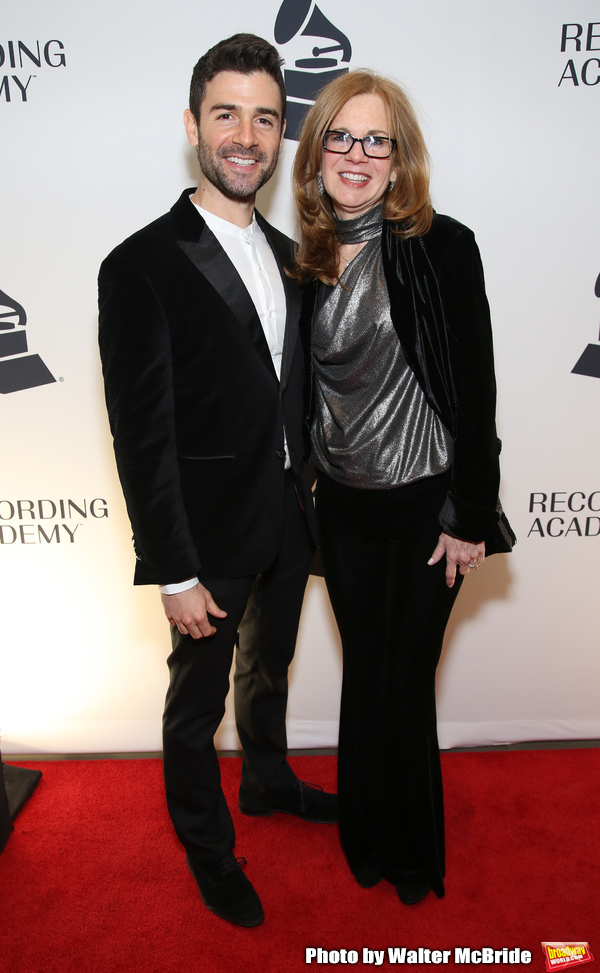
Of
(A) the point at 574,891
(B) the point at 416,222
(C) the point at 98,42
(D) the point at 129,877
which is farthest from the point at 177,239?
(A) the point at 574,891

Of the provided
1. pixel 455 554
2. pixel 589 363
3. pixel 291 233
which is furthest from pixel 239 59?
pixel 589 363

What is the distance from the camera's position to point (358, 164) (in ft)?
5.11

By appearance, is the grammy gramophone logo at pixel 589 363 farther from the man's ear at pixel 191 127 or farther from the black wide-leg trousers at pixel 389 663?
the man's ear at pixel 191 127

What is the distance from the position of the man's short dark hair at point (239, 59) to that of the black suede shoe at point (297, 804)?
1.92 meters

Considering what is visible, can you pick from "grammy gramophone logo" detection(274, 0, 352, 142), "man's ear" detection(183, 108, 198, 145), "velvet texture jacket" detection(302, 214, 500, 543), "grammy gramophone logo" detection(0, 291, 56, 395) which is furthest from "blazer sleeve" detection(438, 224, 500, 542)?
"grammy gramophone logo" detection(0, 291, 56, 395)

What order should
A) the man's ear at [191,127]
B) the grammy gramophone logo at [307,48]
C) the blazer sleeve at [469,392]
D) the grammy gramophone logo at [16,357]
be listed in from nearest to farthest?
the blazer sleeve at [469,392] < the man's ear at [191,127] < the grammy gramophone logo at [307,48] < the grammy gramophone logo at [16,357]

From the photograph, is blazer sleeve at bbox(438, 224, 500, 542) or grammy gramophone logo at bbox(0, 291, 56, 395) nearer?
blazer sleeve at bbox(438, 224, 500, 542)

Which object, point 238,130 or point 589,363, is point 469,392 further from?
Answer: point 589,363

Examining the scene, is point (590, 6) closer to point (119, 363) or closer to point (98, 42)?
point (98, 42)

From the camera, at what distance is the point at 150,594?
8.01 ft

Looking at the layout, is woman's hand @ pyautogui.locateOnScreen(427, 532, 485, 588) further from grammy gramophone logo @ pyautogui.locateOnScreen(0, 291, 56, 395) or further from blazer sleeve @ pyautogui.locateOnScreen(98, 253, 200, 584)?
grammy gramophone logo @ pyautogui.locateOnScreen(0, 291, 56, 395)

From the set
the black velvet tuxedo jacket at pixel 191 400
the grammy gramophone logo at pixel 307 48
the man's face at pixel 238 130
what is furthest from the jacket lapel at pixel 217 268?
the grammy gramophone logo at pixel 307 48

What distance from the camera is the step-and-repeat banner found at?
2.00 m

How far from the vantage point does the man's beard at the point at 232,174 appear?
1646 mm
